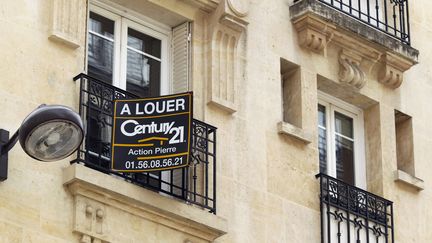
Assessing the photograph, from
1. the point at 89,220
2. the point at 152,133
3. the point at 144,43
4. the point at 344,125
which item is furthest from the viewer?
the point at 344,125

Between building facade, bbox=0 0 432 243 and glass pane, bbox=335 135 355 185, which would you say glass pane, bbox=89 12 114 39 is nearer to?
building facade, bbox=0 0 432 243

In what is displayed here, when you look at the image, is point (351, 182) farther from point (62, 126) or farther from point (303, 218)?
point (62, 126)

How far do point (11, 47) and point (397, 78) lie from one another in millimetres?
5839

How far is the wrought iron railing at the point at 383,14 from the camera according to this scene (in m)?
19.9

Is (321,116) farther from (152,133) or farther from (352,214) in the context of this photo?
(152,133)

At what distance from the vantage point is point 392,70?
1991 centimetres

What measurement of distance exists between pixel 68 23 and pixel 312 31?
3665 mm

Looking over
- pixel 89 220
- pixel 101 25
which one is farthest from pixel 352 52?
pixel 89 220

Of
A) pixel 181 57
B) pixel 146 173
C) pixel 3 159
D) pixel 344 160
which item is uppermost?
pixel 181 57

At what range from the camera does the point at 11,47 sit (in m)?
16.0

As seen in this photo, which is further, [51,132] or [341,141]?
[341,141]

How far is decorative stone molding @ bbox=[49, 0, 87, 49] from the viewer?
Result: 53.6 ft

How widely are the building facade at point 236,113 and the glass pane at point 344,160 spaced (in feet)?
→ 0.07

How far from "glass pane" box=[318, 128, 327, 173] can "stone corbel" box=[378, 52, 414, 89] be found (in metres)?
1.16
